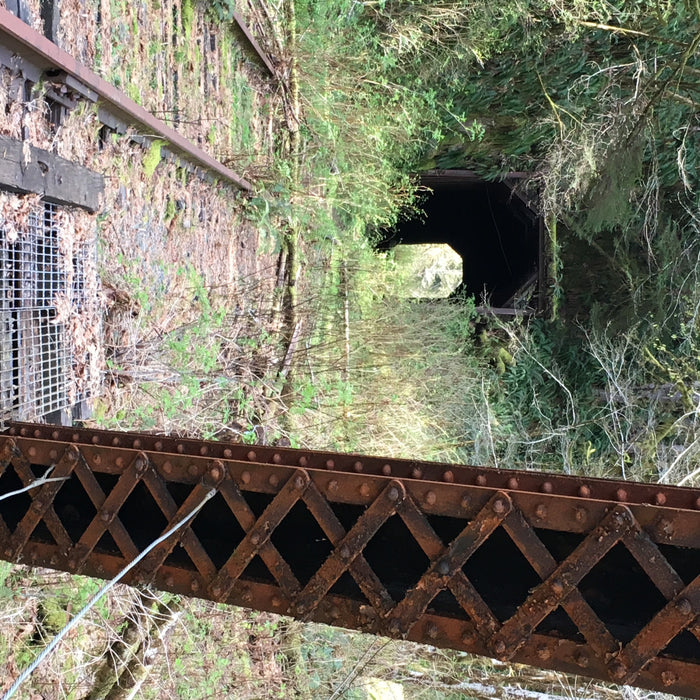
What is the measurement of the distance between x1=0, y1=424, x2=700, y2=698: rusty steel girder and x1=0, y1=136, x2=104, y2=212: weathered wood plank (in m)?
1.68

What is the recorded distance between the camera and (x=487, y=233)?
14.4 metres

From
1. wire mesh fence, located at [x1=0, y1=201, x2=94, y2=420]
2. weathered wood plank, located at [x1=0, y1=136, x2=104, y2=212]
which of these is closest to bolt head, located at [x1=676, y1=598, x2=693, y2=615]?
wire mesh fence, located at [x1=0, y1=201, x2=94, y2=420]

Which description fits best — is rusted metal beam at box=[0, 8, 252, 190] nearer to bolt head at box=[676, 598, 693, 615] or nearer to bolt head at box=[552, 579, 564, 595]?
bolt head at box=[552, 579, 564, 595]

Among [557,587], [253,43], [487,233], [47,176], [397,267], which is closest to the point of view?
[557,587]

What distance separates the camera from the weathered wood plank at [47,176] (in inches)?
136

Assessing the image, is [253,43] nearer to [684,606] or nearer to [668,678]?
[684,606]

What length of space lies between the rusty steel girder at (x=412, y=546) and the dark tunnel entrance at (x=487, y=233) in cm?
996

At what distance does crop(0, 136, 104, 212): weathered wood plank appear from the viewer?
3447 mm

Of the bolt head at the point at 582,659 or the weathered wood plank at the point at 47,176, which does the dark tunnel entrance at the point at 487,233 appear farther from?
the bolt head at the point at 582,659

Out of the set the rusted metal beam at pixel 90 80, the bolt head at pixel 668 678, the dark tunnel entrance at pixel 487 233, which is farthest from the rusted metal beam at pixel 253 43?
the bolt head at pixel 668 678

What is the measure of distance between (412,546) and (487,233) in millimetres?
12948

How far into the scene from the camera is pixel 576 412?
11.5 m

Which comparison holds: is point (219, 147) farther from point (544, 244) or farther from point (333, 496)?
point (544, 244)

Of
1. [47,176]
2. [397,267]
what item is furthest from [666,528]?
[397,267]
